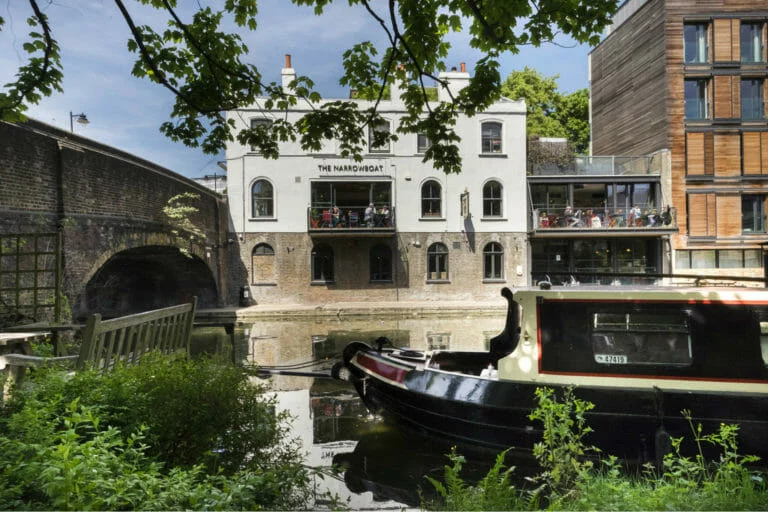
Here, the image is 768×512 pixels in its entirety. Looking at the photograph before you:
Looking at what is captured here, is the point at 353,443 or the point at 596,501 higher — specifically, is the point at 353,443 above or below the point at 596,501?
below

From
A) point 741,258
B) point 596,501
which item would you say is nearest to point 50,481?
point 596,501

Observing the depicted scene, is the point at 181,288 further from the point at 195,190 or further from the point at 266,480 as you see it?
the point at 266,480

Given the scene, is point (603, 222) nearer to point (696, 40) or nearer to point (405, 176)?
point (405, 176)

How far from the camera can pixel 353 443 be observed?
5441mm

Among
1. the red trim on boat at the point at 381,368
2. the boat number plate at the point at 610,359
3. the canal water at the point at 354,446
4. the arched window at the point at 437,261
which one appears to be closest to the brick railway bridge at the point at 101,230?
the canal water at the point at 354,446

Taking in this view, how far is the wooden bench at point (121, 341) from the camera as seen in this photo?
3768 millimetres

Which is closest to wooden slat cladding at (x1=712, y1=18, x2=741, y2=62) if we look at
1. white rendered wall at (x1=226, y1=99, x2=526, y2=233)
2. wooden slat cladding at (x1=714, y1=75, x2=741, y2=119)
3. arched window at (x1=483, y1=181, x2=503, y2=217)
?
wooden slat cladding at (x1=714, y1=75, x2=741, y2=119)

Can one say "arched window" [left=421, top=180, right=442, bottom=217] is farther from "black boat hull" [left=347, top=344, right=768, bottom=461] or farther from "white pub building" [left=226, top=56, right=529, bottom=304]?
"black boat hull" [left=347, top=344, right=768, bottom=461]

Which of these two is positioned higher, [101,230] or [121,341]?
[101,230]

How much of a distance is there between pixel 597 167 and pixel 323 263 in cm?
1341

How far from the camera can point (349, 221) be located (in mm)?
19500

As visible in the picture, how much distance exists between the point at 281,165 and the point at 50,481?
19.0 meters

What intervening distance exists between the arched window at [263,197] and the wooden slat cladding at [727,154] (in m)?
20.1

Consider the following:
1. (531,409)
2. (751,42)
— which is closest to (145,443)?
(531,409)
